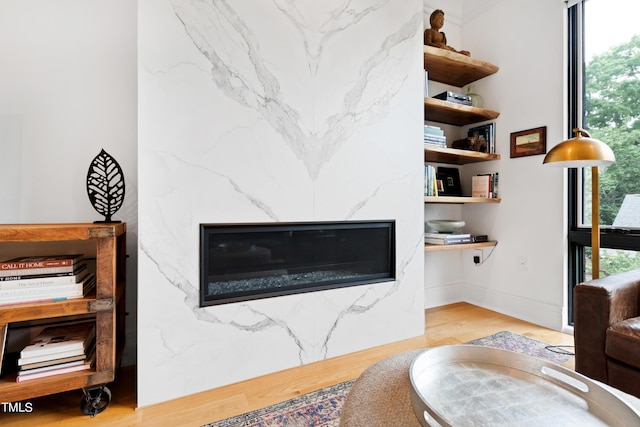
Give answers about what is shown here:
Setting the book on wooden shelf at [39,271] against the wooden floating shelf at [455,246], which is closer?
the book on wooden shelf at [39,271]

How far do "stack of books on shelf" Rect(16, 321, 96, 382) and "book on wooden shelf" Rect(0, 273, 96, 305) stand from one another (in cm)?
23

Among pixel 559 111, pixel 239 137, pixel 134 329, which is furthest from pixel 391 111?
pixel 134 329

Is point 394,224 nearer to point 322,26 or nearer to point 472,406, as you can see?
point 322,26

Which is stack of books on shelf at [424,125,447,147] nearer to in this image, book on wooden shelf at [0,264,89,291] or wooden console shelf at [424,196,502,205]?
wooden console shelf at [424,196,502,205]

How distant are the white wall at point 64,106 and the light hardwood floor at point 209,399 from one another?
1.24 feet

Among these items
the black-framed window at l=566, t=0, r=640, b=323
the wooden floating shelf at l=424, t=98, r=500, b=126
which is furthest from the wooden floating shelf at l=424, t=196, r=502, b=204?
the wooden floating shelf at l=424, t=98, r=500, b=126

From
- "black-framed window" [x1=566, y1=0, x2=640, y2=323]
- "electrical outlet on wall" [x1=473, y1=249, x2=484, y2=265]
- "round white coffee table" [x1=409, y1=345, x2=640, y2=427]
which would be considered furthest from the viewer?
"electrical outlet on wall" [x1=473, y1=249, x2=484, y2=265]

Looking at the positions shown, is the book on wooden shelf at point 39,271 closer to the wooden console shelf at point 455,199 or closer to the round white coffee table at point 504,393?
the round white coffee table at point 504,393

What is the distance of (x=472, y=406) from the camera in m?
0.76

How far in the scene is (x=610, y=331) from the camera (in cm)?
146

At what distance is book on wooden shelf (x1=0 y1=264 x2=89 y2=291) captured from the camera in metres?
1.36

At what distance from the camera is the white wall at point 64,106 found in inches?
66.3

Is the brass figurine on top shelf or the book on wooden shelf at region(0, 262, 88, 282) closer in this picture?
the book on wooden shelf at region(0, 262, 88, 282)

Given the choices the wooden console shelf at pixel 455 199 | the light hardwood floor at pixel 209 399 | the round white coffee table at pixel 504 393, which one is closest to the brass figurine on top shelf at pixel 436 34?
the wooden console shelf at pixel 455 199
